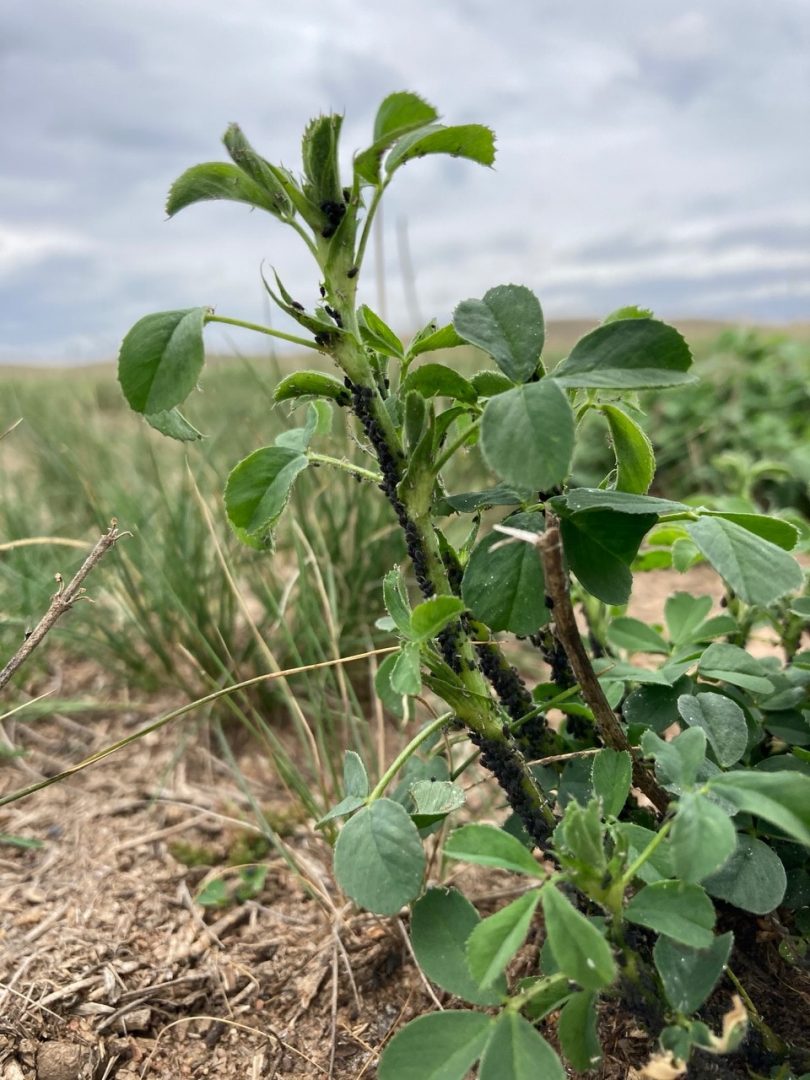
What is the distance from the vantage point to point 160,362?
0.69 meters

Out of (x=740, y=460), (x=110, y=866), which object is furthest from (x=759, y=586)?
(x=110, y=866)

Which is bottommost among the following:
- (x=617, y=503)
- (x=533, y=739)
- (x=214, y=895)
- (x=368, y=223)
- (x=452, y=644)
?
(x=214, y=895)

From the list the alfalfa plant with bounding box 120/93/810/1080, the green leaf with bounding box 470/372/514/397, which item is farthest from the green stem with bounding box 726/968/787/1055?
the green leaf with bounding box 470/372/514/397

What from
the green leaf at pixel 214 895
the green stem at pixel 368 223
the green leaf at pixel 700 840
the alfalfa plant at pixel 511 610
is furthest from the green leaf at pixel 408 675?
the green leaf at pixel 214 895

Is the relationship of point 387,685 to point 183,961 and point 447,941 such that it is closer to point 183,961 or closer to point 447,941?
point 447,941

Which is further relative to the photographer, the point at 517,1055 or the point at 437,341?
the point at 437,341

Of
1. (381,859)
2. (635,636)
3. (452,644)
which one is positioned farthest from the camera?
(635,636)

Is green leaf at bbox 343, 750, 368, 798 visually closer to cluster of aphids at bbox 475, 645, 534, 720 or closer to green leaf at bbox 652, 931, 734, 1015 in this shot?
cluster of aphids at bbox 475, 645, 534, 720

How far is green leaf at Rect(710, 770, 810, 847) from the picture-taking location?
0.60 m

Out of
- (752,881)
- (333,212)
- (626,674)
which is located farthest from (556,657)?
(333,212)

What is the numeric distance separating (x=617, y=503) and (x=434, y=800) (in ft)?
0.99

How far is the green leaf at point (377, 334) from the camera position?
767 mm

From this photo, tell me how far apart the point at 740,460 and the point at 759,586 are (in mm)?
901

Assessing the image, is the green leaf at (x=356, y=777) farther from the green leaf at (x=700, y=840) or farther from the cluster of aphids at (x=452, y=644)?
the green leaf at (x=700, y=840)
